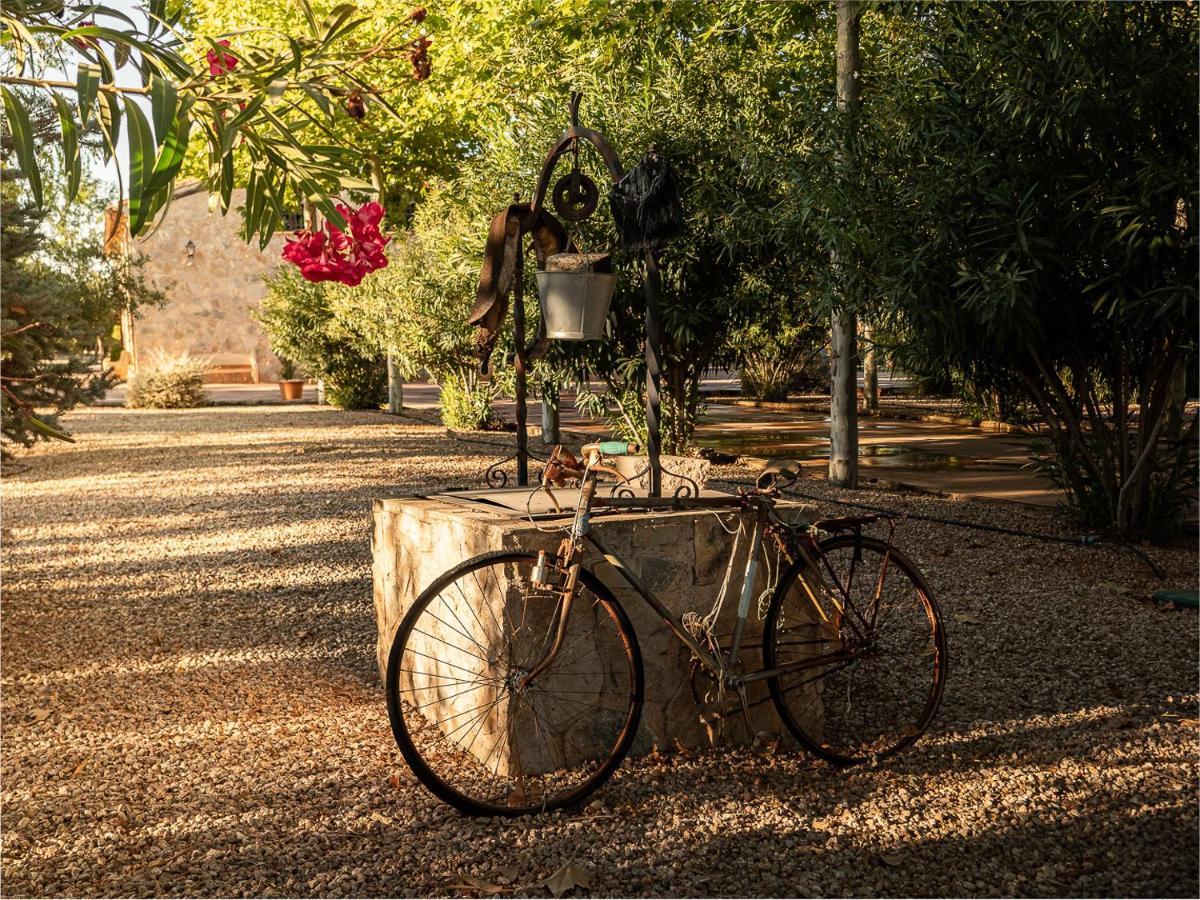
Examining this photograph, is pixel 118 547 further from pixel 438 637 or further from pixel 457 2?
pixel 457 2

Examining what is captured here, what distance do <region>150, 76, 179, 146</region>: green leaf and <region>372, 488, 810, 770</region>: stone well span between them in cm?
191

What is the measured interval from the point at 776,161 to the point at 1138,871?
6.35 meters

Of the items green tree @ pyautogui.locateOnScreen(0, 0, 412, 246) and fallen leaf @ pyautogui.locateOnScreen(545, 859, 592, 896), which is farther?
fallen leaf @ pyautogui.locateOnScreen(545, 859, 592, 896)

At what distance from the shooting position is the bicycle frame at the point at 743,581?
11.5 ft

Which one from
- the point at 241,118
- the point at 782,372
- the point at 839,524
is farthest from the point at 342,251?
the point at 782,372

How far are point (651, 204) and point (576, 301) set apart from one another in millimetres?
450

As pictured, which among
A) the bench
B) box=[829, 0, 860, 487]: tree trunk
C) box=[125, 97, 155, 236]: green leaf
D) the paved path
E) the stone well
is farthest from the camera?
the bench

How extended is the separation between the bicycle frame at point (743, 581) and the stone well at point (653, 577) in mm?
48

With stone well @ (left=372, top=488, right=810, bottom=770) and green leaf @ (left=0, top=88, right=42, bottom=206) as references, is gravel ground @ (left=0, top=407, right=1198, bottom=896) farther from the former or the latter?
green leaf @ (left=0, top=88, right=42, bottom=206)

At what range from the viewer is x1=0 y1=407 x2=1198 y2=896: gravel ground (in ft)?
10.0

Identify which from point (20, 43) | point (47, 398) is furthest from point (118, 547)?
point (20, 43)

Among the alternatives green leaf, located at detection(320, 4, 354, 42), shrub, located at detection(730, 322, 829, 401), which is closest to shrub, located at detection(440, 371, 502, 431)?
shrub, located at detection(730, 322, 829, 401)

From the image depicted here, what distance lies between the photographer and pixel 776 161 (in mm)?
8422

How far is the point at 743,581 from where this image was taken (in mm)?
3938
